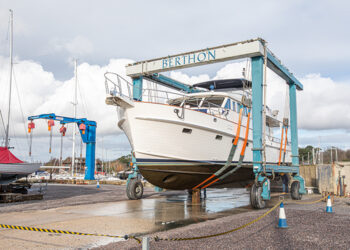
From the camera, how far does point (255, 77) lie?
10.7m

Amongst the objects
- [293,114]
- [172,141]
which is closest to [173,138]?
[172,141]

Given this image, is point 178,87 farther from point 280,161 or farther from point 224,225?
point 224,225

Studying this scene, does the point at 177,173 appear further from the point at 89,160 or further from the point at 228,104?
the point at 89,160

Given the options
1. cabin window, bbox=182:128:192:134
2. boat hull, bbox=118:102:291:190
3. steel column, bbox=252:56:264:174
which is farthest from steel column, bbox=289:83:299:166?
cabin window, bbox=182:128:192:134

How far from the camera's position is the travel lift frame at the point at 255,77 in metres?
10.0

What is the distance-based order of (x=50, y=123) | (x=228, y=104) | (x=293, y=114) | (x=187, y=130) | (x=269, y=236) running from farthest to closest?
(x=50, y=123)
(x=293, y=114)
(x=228, y=104)
(x=187, y=130)
(x=269, y=236)

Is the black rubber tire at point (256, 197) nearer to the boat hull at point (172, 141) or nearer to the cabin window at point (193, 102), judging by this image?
the boat hull at point (172, 141)

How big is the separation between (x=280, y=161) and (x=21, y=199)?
459 inches

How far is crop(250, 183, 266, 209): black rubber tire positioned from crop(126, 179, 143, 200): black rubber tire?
16.5ft

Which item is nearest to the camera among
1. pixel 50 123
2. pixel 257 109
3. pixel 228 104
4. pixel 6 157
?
pixel 257 109

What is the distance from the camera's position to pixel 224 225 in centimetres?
656

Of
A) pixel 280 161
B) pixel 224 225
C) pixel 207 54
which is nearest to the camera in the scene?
pixel 224 225

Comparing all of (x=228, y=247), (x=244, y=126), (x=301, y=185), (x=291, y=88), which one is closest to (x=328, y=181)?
(x=301, y=185)

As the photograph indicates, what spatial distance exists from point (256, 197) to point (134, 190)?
205 inches
